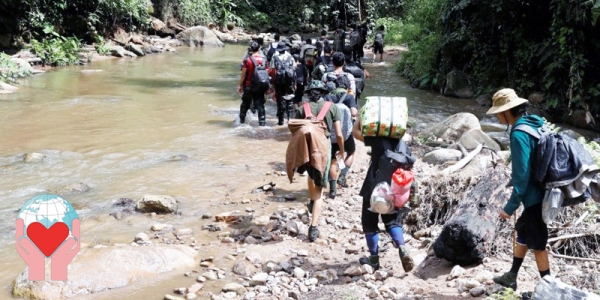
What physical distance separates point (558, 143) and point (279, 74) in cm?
754

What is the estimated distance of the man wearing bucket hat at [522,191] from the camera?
3828mm

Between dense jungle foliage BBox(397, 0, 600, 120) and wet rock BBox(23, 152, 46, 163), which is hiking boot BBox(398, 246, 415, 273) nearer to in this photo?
wet rock BBox(23, 152, 46, 163)

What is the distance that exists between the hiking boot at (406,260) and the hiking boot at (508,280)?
76 cm

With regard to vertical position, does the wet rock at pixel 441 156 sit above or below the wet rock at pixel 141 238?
above

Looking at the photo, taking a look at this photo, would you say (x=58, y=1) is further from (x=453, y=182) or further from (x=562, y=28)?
(x=453, y=182)

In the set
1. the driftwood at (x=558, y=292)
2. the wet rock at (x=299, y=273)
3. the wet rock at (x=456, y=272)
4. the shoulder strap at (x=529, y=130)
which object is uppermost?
the shoulder strap at (x=529, y=130)

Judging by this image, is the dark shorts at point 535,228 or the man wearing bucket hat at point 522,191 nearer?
the man wearing bucket hat at point 522,191

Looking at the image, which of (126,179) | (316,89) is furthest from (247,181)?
(316,89)

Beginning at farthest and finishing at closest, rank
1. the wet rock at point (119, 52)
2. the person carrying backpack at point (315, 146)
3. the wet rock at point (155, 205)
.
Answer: the wet rock at point (119, 52), the wet rock at point (155, 205), the person carrying backpack at point (315, 146)

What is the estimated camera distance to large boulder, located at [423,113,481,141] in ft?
33.7

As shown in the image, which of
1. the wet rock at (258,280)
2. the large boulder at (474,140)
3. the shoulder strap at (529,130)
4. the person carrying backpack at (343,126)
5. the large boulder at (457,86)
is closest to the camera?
the shoulder strap at (529,130)

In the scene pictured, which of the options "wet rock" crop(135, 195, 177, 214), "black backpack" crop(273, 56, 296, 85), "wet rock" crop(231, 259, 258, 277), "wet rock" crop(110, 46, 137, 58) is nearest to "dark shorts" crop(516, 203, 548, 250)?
"wet rock" crop(231, 259, 258, 277)

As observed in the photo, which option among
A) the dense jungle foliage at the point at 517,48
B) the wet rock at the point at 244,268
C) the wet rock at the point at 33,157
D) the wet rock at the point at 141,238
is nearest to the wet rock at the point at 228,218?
the wet rock at the point at 141,238

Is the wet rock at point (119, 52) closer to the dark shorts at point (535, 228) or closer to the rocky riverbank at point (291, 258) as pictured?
the rocky riverbank at point (291, 258)
